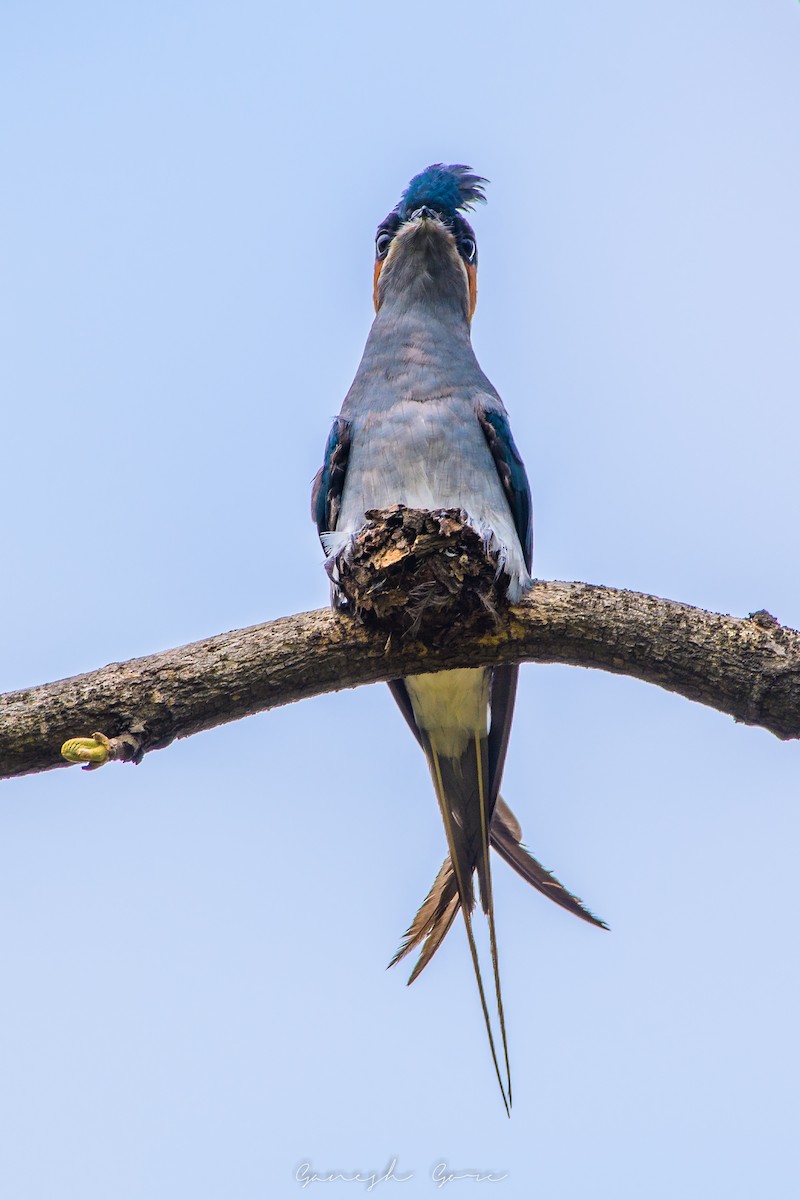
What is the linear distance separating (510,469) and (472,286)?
1.93m

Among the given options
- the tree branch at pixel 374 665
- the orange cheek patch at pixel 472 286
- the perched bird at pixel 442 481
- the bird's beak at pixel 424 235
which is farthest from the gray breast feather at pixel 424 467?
the orange cheek patch at pixel 472 286

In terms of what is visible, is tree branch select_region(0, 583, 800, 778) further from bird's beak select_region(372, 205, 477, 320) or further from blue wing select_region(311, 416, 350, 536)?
bird's beak select_region(372, 205, 477, 320)

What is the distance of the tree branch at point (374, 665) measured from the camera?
14.0ft

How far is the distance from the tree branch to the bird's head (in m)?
2.99

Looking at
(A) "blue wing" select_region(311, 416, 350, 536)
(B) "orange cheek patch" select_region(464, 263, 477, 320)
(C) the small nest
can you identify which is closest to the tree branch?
(C) the small nest

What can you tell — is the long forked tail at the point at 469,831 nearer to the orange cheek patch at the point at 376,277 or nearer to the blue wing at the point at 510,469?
the blue wing at the point at 510,469

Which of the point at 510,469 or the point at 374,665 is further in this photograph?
the point at 510,469

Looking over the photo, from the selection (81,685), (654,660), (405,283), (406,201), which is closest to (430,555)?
(654,660)

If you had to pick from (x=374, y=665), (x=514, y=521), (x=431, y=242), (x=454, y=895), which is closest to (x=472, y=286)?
(x=431, y=242)

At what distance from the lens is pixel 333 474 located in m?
6.32

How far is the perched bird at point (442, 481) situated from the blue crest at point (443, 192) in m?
0.03

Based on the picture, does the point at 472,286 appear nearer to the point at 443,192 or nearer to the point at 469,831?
the point at 443,192

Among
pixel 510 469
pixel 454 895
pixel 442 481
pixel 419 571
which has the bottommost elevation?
pixel 454 895

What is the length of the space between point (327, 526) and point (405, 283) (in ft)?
5.79
